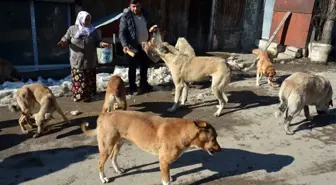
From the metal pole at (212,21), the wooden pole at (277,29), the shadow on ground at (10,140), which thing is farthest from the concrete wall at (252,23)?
the shadow on ground at (10,140)

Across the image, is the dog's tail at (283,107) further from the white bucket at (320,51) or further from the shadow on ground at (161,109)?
the white bucket at (320,51)

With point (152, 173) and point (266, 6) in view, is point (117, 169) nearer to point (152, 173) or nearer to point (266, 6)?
point (152, 173)

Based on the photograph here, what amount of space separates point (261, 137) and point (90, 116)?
363 cm

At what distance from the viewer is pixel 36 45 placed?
1007 cm

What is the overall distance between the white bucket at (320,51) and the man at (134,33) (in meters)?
7.07

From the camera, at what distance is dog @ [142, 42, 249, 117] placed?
7.27 metres

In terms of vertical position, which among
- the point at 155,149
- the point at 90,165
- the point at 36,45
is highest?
the point at 36,45

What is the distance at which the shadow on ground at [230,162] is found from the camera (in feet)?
17.2

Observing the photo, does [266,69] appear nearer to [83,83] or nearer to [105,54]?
[105,54]

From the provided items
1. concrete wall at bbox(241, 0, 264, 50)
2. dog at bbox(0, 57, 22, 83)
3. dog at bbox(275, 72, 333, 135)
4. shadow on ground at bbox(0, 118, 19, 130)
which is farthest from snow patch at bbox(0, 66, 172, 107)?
concrete wall at bbox(241, 0, 264, 50)

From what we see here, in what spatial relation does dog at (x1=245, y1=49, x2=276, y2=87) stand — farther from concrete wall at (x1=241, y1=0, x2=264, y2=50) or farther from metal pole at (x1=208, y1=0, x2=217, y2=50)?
concrete wall at (x1=241, y1=0, x2=264, y2=50)

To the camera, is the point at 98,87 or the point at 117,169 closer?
the point at 117,169

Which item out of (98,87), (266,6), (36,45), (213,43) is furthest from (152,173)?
(266,6)

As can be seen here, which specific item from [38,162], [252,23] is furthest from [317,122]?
[252,23]
